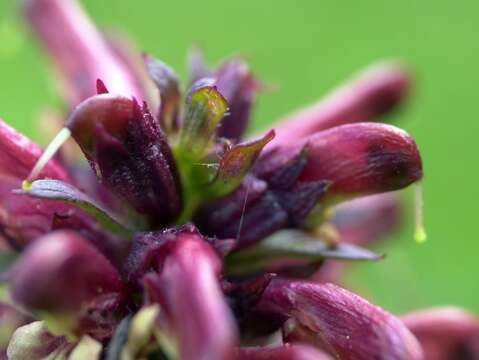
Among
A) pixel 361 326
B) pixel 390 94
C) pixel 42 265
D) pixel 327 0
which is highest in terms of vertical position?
pixel 42 265

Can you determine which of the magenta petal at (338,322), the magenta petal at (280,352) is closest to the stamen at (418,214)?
the magenta petal at (338,322)

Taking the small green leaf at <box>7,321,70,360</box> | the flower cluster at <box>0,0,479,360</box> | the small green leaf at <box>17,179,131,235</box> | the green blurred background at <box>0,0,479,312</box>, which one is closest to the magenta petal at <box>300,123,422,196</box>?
the flower cluster at <box>0,0,479,360</box>

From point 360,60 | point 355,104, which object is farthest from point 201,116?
point 360,60

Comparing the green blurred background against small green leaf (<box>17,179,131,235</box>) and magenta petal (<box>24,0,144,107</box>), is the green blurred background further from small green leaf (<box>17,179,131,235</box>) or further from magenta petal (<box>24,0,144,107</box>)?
small green leaf (<box>17,179,131,235</box>)

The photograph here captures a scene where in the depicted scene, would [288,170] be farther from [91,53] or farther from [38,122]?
[38,122]

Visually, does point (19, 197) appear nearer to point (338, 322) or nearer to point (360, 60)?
point (338, 322)

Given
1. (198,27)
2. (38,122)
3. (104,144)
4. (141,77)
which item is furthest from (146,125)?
(198,27)

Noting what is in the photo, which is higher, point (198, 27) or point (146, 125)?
point (146, 125)
